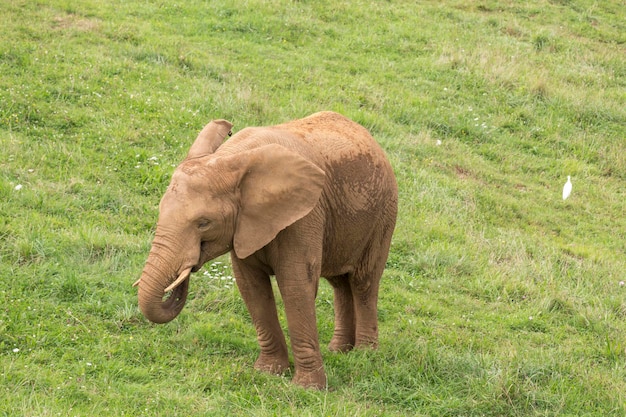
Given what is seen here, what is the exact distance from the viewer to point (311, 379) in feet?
25.7

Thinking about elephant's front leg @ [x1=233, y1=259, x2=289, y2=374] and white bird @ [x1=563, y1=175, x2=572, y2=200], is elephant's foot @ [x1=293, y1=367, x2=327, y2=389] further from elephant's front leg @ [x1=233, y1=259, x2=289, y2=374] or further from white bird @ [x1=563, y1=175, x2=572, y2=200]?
white bird @ [x1=563, y1=175, x2=572, y2=200]

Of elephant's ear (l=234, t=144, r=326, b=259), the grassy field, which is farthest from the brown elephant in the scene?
the grassy field

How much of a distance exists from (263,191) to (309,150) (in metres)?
0.82

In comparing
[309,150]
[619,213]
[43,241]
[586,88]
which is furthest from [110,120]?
[586,88]

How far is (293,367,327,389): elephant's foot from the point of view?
782 cm

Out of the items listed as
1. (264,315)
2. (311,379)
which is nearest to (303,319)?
(264,315)

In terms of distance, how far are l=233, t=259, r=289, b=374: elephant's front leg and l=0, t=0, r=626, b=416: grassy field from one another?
0.80 ft

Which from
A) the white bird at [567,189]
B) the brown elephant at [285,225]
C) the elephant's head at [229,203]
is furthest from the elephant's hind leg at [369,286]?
the white bird at [567,189]

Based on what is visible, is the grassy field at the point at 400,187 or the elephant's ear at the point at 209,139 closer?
the elephant's ear at the point at 209,139

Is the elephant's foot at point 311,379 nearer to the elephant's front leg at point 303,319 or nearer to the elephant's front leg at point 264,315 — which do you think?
the elephant's front leg at point 303,319

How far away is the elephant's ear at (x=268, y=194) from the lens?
282 inches

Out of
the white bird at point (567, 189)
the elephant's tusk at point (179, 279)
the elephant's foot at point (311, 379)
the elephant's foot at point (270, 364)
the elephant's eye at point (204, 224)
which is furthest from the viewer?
the white bird at point (567, 189)

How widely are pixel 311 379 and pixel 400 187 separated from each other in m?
5.44

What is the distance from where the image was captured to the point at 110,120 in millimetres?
12758
